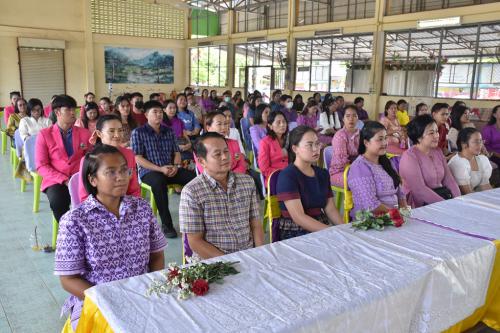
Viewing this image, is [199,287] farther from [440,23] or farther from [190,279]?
[440,23]

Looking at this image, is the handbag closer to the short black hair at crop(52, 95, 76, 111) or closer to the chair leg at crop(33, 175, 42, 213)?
the short black hair at crop(52, 95, 76, 111)

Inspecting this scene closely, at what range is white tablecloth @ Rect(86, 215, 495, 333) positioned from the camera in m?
1.14

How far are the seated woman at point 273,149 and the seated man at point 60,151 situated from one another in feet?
4.92

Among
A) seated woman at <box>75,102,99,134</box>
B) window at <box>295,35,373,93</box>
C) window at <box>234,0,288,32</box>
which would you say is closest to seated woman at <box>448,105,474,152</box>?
seated woman at <box>75,102,99,134</box>

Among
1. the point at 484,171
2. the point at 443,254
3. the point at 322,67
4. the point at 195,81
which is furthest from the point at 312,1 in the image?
the point at 443,254

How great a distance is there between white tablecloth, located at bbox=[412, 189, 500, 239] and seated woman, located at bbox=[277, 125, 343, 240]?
1.62 feet

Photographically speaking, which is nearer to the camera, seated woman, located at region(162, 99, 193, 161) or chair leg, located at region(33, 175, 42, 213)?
chair leg, located at region(33, 175, 42, 213)

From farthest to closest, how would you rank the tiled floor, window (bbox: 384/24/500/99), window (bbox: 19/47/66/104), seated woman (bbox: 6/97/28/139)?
window (bbox: 19/47/66/104) < window (bbox: 384/24/500/99) < seated woman (bbox: 6/97/28/139) < the tiled floor

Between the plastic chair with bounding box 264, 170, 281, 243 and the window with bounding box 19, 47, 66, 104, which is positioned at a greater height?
the window with bounding box 19, 47, 66, 104

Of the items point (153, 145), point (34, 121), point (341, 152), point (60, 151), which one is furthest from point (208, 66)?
Result: point (60, 151)

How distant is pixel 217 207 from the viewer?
6.28 feet

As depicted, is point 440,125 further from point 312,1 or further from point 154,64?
point 154,64

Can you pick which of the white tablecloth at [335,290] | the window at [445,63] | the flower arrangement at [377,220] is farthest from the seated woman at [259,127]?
the window at [445,63]

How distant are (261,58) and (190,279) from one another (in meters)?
12.9
